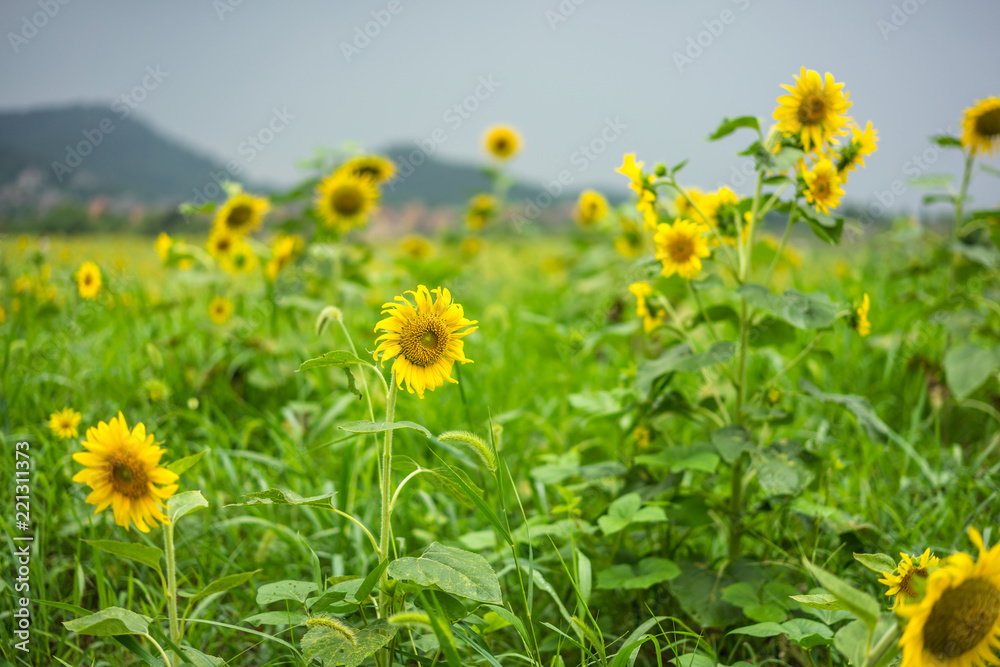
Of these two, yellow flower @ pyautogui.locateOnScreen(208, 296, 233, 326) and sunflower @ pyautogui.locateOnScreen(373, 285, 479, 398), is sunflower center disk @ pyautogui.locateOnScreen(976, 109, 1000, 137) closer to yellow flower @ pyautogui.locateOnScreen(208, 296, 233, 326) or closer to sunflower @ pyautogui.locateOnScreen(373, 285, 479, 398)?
sunflower @ pyautogui.locateOnScreen(373, 285, 479, 398)

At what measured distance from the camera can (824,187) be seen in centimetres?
128

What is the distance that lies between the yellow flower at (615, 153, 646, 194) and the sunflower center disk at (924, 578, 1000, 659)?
3.13 feet

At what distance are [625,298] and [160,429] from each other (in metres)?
1.98

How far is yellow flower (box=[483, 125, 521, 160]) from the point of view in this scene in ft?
15.2

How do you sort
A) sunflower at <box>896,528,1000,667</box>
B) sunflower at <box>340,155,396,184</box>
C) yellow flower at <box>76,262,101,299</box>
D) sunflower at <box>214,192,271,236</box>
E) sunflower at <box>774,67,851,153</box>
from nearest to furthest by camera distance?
1. sunflower at <box>896,528,1000,667</box>
2. sunflower at <box>774,67,851,153</box>
3. yellow flower at <box>76,262,101,299</box>
4. sunflower at <box>214,192,271,236</box>
5. sunflower at <box>340,155,396,184</box>

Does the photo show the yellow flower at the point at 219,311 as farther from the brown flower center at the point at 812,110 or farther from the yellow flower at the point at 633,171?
the brown flower center at the point at 812,110

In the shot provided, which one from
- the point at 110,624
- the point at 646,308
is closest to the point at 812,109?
the point at 646,308

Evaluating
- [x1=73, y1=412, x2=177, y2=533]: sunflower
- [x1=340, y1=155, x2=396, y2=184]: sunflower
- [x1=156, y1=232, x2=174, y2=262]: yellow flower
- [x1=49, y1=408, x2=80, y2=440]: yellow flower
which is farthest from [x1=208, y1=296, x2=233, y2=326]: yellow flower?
[x1=73, y1=412, x2=177, y2=533]: sunflower

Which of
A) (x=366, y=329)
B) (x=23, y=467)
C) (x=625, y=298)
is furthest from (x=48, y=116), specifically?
(x=625, y=298)

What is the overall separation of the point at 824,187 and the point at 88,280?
8.12 feet

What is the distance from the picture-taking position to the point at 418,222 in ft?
24.0

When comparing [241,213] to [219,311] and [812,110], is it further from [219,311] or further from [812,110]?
[812,110]

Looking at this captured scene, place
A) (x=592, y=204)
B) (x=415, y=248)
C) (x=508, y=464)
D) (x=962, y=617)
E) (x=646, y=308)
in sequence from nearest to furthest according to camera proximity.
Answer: (x=962, y=617), (x=646, y=308), (x=508, y=464), (x=592, y=204), (x=415, y=248)

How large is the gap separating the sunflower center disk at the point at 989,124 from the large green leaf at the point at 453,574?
2.10 meters
